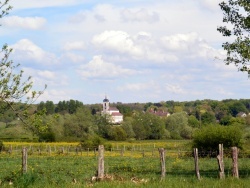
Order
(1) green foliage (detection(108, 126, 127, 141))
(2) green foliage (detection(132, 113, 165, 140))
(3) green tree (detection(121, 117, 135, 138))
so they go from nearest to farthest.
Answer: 1. (1) green foliage (detection(108, 126, 127, 141))
2. (3) green tree (detection(121, 117, 135, 138))
3. (2) green foliage (detection(132, 113, 165, 140))

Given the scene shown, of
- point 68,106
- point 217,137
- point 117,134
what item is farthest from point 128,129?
point 68,106

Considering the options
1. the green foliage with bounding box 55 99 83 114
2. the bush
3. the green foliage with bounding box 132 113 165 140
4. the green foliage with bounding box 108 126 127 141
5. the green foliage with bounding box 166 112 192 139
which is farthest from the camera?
the green foliage with bounding box 55 99 83 114

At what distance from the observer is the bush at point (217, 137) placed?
176 ft

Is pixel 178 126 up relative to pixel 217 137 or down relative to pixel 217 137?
up

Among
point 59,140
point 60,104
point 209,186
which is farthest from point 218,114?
point 209,186

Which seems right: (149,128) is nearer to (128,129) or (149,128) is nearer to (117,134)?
(128,129)

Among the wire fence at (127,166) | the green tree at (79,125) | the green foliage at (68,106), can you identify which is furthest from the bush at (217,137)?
the green foliage at (68,106)

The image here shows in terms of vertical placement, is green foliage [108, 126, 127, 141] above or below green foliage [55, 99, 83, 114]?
below

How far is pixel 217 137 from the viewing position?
53.8m

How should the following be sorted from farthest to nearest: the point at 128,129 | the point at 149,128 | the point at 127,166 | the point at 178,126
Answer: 1. the point at 178,126
2. the point at 149,128
3. the point at 128,129
4. the point at 127,166

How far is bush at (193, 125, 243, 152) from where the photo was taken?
2114 inches

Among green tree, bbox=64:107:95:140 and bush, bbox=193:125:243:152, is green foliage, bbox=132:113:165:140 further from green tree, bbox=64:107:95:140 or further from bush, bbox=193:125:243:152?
bush, bbox=193:125:243:152

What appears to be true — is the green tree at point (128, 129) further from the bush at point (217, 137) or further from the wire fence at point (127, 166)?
the bush at point (217, 137)

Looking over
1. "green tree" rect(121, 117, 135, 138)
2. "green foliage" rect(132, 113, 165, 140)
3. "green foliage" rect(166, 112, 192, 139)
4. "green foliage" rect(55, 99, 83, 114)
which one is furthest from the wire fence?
Answer: "green foliage" rect(55, 99, 83, 114)
